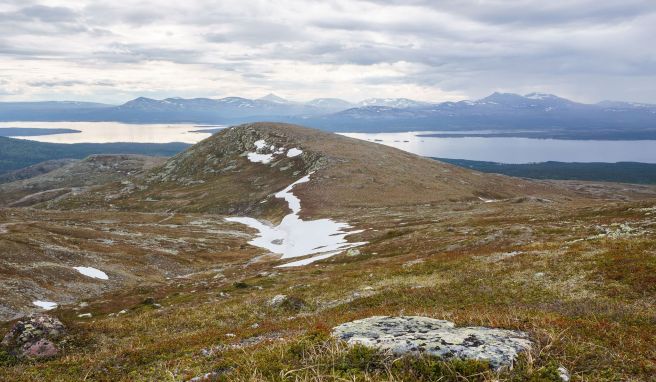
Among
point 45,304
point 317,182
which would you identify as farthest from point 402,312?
point 317,182

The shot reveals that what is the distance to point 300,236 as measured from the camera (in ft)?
296

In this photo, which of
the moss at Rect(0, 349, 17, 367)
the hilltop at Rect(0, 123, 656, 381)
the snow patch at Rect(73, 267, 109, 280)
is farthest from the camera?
the snow patch at Rect(73, 267, 109, 280)

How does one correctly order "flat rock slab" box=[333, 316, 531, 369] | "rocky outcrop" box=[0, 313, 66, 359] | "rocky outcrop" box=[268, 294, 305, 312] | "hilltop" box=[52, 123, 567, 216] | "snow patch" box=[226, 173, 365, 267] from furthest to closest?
"hilltop" box=[52, 123, 567, 216], "snow patch" box=[226, 173, 365, 267], "rocky outcrop" box=[268, 294, 305, 312], "rocky outcrop" box=[0, 313, 66, 359], "flat rock slab" box=[333, 316, 531, 369]

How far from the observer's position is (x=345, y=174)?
14638cm

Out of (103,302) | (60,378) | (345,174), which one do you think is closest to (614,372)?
(60,378)

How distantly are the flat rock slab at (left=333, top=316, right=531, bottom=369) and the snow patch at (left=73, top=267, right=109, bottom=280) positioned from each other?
5510 centimetres

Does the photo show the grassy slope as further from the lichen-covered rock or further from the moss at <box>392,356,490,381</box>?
the lichen-covered rock

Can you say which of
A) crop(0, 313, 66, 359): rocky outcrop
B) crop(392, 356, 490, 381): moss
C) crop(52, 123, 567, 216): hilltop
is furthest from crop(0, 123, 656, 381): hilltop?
crop(52, 123, 567, 216): hilltop

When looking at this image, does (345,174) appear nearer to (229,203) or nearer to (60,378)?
(229,203)

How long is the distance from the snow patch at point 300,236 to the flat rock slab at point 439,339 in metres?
47.6

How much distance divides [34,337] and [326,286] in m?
21.2

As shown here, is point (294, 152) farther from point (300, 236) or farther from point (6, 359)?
point (6, 359)

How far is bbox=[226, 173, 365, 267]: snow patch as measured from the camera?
7438 cm

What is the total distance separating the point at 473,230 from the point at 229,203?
322 feet
